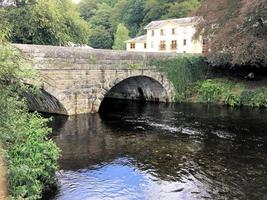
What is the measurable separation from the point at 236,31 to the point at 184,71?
646 centimetres

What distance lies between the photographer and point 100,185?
43.1 ft

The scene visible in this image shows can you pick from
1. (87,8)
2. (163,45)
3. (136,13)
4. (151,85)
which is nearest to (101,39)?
(136,13)

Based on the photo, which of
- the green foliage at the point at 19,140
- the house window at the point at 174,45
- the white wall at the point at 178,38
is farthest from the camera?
the house window at the point at 174,45

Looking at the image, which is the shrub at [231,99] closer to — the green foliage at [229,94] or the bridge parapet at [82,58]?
the green foliage at [229,94]

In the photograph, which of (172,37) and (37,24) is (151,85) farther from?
(172,37)

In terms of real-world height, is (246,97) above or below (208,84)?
below

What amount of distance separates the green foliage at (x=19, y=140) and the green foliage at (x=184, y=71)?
20.3 metres

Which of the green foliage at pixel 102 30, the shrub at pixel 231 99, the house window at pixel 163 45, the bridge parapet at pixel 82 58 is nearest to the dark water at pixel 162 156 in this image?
the bridge parapet at pixel 82 58

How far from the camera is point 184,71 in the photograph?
34.4 m

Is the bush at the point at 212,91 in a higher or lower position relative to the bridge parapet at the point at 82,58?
lower

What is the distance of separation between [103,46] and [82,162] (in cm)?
7580

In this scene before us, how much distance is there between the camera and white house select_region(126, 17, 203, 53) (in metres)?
56.6

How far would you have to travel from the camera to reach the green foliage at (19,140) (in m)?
9.19

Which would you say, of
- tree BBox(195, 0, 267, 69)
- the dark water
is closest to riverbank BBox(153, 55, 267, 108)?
tree BBox(195, 0, 267, 69)
